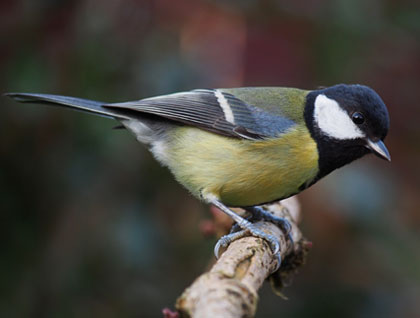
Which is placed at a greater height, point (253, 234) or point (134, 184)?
point (253, 234)

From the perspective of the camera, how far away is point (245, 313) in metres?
1.07

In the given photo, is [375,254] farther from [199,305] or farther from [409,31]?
[199,305]

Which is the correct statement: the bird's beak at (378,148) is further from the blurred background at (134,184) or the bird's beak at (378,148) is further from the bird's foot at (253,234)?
the bird's foot at (253,234)

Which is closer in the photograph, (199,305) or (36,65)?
(199,305)

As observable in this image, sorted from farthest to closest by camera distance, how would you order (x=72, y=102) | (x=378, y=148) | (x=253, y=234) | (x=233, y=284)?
(x=72, y=102) → (x=378, y=148) → (x=253, y=234) → (x=233, y=284)

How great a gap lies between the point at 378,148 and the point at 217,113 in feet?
1.94

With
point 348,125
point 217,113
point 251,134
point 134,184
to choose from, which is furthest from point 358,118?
point 134,184

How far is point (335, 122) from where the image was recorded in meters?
→ 1.99

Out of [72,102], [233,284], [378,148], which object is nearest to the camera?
[233,284]

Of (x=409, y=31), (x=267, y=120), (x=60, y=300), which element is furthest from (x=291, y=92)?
(x=60, y=300)

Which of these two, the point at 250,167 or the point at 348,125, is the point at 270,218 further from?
the point at 348,125

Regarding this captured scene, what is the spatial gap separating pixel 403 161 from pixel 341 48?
0.68 meters

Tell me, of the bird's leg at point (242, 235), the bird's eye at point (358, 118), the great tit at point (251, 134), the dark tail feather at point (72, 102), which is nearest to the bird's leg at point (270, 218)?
the great tit at point (251, 134)

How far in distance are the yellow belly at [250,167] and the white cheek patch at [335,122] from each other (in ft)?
0.22
